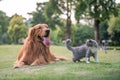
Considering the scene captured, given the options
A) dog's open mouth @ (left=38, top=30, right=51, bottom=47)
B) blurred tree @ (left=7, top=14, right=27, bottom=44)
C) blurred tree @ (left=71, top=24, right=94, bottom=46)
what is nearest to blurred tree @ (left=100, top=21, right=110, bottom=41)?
blurred tree @ (left=71, top=24, right=94, bottom=46)

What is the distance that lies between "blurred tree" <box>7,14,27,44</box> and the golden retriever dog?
51.7 m

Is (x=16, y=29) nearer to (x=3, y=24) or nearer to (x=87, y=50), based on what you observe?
(x=3, y=24)

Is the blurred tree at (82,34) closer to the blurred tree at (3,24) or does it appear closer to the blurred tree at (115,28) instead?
the blurred tree at (3,24)

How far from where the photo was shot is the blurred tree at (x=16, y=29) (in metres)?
63.6

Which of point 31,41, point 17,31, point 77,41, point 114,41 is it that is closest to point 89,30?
point 77,41

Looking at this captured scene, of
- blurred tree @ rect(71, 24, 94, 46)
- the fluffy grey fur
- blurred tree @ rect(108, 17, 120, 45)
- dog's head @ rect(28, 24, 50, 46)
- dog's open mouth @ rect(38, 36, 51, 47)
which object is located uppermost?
dog's head @ rect(28, 24, 50, 46)

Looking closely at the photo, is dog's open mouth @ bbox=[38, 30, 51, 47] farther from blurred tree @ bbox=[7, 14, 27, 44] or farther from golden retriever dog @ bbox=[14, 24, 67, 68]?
blurred tree @ bbox=[7, 14, 27, 44]

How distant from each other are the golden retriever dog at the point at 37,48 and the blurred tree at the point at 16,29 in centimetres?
5165

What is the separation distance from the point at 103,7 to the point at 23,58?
2255 centimetres

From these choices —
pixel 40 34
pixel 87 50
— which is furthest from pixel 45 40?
pixel 87 50

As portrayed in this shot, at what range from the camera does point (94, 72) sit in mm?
8289

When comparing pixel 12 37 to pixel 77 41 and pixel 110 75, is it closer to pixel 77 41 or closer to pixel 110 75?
Answer: pixel 77 41

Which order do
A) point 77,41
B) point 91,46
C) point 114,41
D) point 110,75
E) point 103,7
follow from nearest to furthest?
point 110,75
point 91,46
point 103,7
point 114,41
point 77,41

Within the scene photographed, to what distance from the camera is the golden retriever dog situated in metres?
11.1
